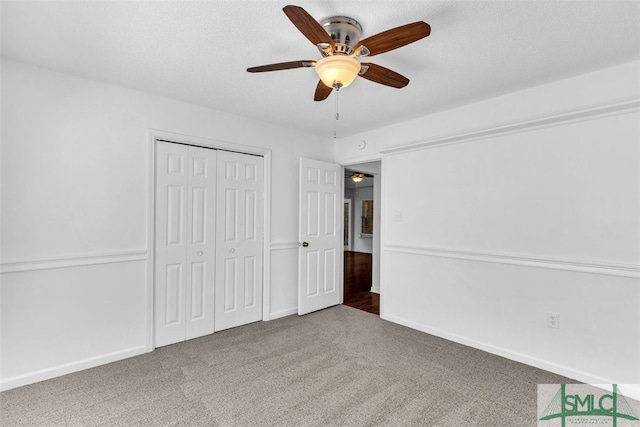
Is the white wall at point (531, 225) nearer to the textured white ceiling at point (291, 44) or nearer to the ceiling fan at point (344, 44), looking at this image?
the textured white ceiling at point (291, 44)

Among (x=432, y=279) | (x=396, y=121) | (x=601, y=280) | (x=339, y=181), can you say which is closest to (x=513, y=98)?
(x=396, y=121)

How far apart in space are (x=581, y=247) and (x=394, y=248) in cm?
177

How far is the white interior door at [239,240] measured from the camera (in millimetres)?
3408

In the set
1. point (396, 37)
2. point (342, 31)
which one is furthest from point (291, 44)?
point (396, 37)

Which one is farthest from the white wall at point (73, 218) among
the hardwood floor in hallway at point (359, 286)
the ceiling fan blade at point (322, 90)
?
the hardwood floor in hallway at point (359, 286)

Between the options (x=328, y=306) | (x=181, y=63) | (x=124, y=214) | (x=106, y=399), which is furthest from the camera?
(x=328, y=306)

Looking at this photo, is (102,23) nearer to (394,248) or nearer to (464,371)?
(394,248)

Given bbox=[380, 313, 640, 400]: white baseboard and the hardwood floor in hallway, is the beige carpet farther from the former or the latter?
the hardwood floor in hallway

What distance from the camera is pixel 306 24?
4.77ft

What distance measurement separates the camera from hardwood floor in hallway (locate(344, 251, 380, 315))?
4422 mm

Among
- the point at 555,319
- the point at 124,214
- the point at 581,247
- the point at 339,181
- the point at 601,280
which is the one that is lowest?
the point at 555,319

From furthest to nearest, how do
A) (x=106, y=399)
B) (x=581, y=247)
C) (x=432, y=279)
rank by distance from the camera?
(x=432, y=279) < (x=581, y=247) < (x=106, y=399)

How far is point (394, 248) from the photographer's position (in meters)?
3.77

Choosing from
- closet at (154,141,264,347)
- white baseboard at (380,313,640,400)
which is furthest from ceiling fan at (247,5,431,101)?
white baseboard at (380,313,640,400)
